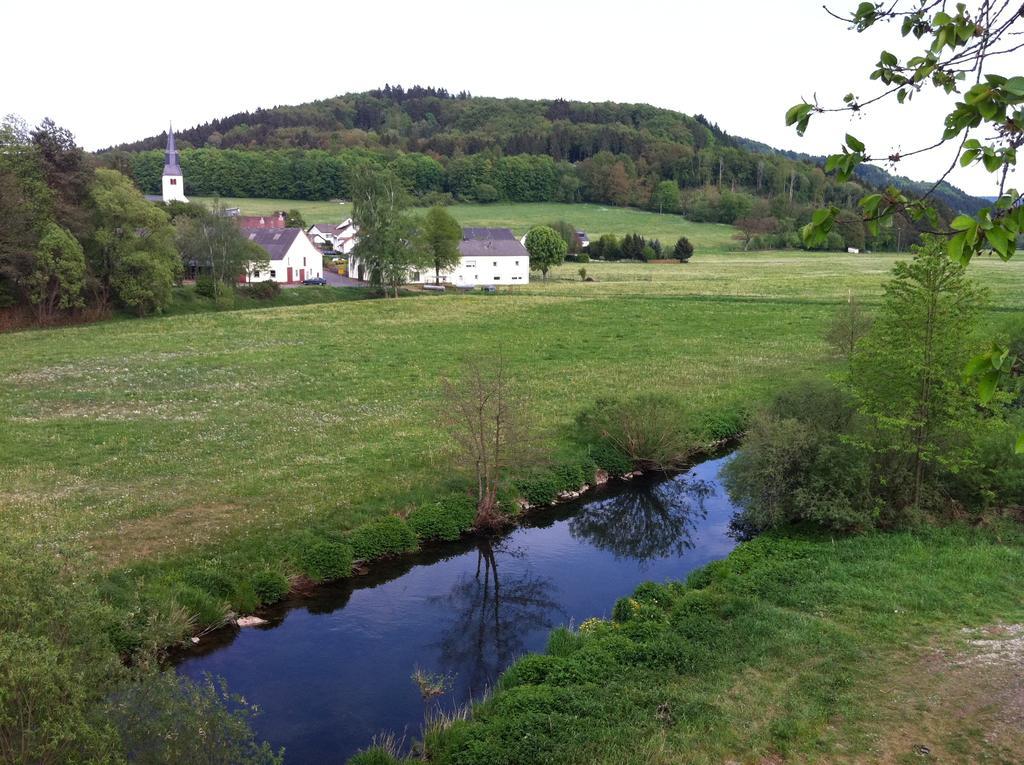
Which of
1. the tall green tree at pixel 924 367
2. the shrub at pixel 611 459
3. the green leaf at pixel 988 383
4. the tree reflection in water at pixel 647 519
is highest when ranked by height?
the green leaf at pixel 988 383

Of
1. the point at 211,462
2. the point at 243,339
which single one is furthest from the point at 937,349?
the point at 243,339

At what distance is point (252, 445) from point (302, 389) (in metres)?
8.75

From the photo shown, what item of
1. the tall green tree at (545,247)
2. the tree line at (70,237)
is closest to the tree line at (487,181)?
the tall green tree at (545,247)

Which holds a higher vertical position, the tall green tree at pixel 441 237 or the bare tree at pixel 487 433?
the tall green tree at pixel 441 237

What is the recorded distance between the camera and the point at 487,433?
69.3 ft

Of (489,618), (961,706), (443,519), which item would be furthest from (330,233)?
(961,706)

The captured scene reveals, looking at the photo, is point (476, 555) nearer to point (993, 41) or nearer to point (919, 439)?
point (919, 439)

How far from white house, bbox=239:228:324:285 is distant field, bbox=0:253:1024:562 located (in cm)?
2171

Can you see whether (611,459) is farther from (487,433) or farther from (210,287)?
(210,287)

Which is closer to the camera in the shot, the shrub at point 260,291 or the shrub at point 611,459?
the shrub at point 611,459

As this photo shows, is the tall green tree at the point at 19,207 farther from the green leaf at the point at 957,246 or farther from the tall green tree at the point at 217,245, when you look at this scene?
the green leaf at the point at 957,246

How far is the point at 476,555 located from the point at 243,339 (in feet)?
108

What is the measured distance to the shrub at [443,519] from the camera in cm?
1955

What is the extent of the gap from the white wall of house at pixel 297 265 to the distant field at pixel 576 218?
142 ft
